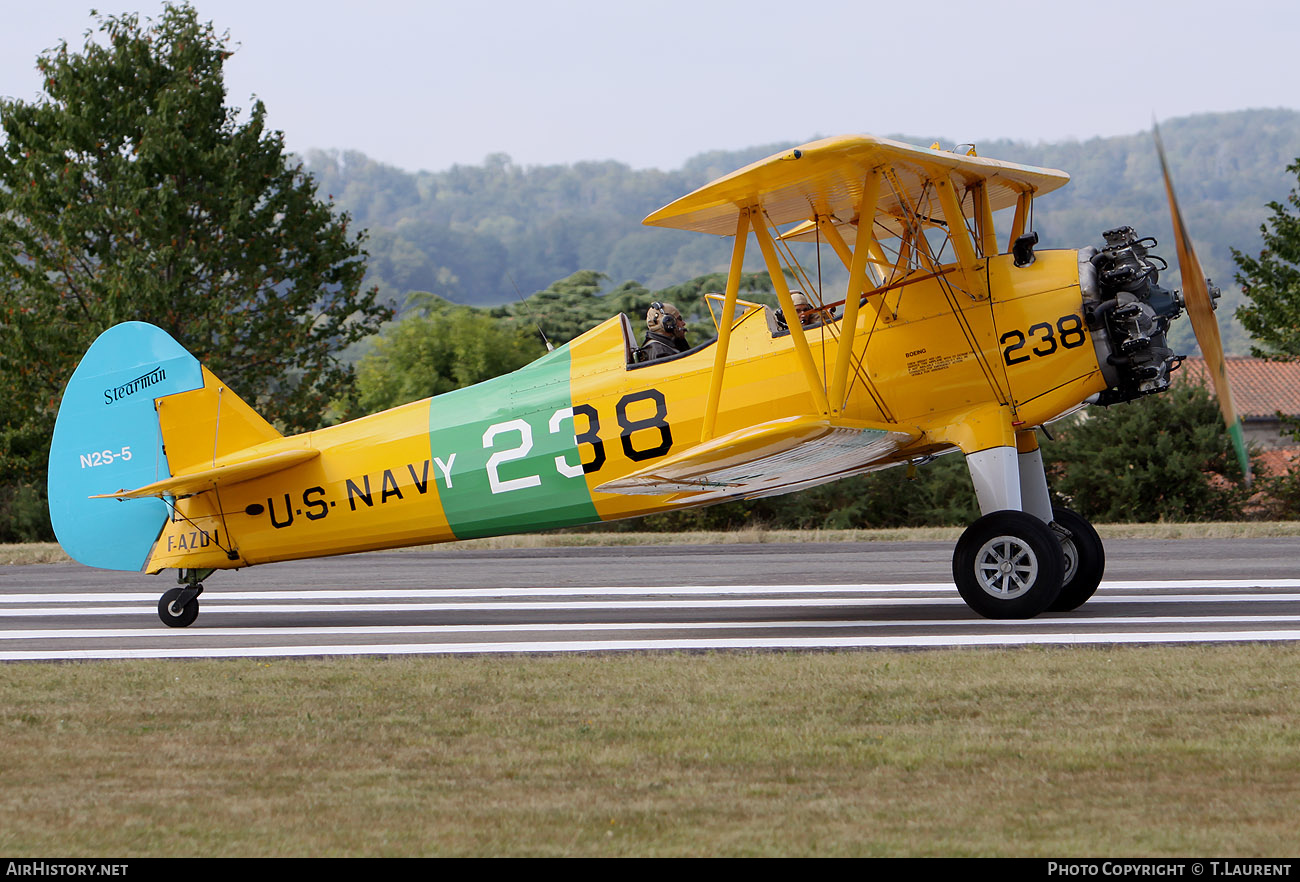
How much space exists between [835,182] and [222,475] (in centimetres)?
588

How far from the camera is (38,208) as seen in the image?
27359 mm

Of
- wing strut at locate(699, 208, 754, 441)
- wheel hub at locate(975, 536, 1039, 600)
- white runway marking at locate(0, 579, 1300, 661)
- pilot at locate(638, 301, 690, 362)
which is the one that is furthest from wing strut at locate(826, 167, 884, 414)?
white runway marking at locate(0, 579, 1300, 661)

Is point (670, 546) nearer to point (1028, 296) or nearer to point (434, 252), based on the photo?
point (1028, 296)

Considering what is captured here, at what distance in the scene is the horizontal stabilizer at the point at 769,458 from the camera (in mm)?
8742

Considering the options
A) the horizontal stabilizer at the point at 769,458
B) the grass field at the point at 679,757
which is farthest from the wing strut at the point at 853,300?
the grass field at the point at 679,757

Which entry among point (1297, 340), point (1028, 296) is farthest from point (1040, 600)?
point (1297, 340)

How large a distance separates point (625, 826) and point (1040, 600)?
5.43 m

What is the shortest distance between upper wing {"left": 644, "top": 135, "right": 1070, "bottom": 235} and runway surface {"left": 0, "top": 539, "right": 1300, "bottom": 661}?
3226mm

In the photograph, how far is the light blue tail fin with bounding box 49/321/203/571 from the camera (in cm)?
1164

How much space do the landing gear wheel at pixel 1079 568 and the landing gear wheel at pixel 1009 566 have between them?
0.84 m

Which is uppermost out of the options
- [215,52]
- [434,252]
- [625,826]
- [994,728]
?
[434,252]

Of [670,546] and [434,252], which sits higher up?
[434,252]

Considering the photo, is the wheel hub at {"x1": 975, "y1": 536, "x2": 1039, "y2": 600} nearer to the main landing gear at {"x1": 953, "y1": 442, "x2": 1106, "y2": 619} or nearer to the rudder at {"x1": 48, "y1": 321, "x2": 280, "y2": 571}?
the main landing gear at {"x1": 953, "y1": 442, "x2": 1106, "y2": 619}

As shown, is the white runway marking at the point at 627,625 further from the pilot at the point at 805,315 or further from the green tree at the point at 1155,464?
the green tree at the point at 1155,464
